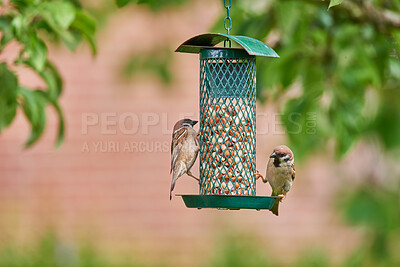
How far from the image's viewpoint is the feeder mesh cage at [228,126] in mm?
5551

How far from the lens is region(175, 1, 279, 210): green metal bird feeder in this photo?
554 cm

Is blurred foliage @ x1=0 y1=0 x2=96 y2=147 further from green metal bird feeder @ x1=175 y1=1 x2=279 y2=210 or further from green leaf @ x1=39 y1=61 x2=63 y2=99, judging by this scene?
green metal bird feeder @ x1=175 y1=1 x2=279 y2=210

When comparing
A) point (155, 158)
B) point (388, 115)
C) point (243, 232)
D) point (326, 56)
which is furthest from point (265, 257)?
point (326, 56)

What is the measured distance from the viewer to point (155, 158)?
38.0 ft

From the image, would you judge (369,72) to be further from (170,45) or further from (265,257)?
(265,257)

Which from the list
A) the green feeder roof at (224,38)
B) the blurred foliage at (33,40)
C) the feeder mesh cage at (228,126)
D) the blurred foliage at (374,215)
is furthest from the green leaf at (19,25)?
the blurred foliage at (374,215)

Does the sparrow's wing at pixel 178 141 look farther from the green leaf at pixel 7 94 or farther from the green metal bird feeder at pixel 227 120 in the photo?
the green leaf at pixel 7 94

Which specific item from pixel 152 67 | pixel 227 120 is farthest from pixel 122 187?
pixel 227 120

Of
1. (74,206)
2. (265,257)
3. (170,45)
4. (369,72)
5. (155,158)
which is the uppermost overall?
(170,45)

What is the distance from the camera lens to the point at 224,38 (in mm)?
5504

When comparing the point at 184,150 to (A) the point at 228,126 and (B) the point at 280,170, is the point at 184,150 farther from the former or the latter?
(B) the point at 280,170

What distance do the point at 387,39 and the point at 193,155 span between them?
239cm

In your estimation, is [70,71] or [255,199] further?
[70,71]

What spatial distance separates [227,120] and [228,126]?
5cm
